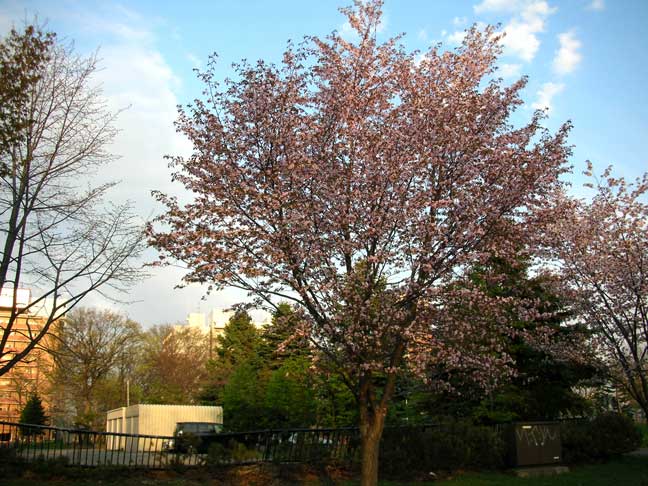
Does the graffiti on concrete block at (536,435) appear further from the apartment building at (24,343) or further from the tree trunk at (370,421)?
the apartment building at (24,343)

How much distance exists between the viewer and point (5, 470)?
11.7 meters

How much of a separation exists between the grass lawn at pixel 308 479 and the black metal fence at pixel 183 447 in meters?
0.43

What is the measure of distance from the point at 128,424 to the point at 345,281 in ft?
88.9

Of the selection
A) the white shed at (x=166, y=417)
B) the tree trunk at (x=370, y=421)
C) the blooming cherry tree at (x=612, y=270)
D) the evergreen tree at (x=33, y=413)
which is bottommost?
the evergreen tree at (x=33, y=413)

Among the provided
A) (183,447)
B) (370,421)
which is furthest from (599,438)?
(183,447)

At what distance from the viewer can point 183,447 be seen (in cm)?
1417

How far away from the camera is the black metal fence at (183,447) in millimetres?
12625

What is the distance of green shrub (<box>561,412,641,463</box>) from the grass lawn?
2.27ft

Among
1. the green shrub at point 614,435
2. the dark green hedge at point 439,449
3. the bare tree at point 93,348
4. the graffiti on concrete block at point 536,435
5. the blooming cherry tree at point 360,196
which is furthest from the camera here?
the bare tree at point 93,348

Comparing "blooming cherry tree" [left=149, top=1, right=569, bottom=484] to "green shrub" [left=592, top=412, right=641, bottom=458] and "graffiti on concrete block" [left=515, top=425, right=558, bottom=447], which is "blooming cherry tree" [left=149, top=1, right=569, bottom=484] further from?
"green shrub" [left=592, top=412, right=641, bottom=458]

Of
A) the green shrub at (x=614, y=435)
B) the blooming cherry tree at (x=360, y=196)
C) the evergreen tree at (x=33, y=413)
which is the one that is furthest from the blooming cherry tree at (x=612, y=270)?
the evergreen tree at (x=33, y=413)

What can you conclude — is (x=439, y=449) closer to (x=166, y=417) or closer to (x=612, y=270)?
(x=612, y=270)

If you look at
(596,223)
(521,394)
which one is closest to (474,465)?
(521,394)

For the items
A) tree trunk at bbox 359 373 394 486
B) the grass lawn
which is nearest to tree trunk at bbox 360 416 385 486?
tree trunk at bbox 359 373 394 486
